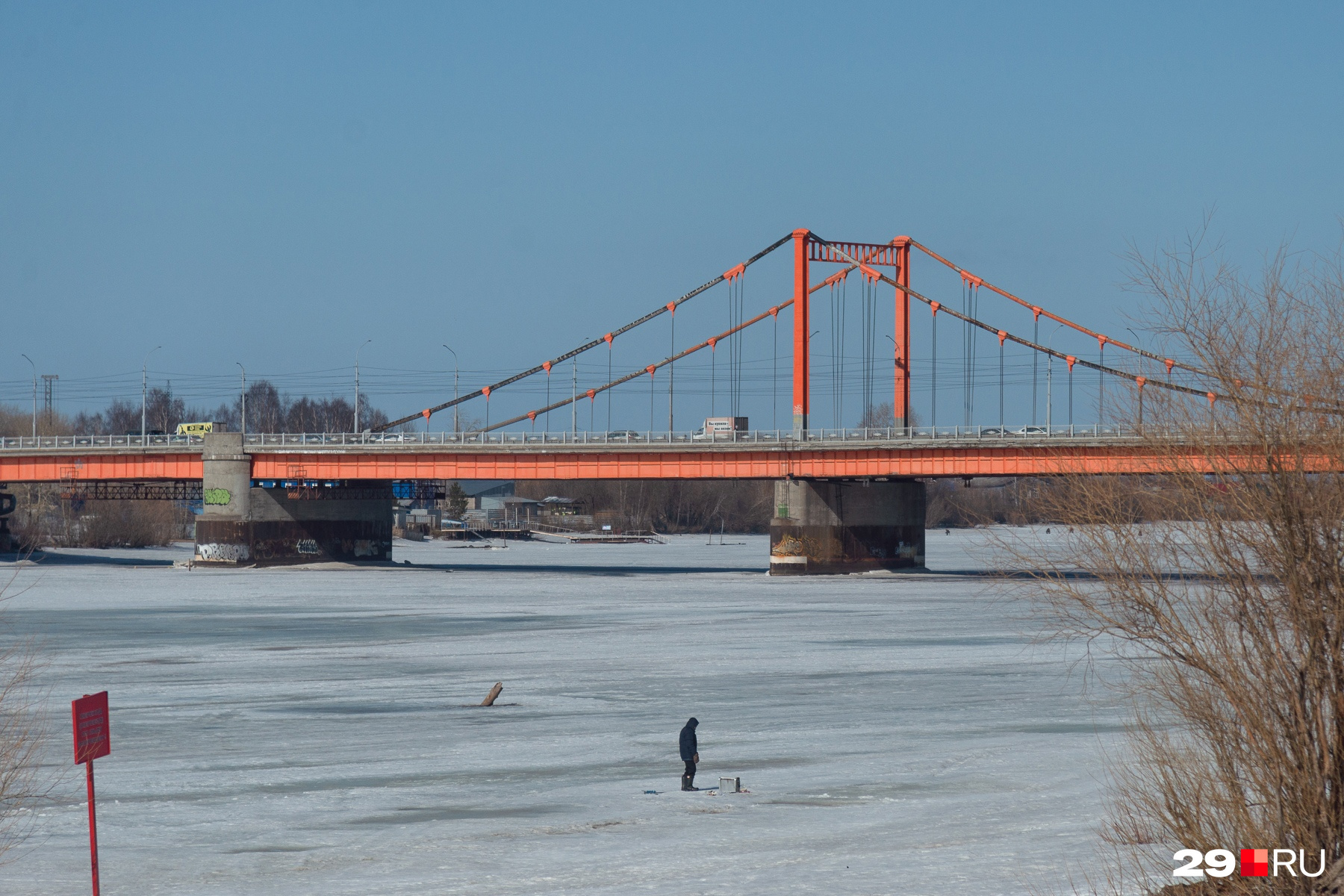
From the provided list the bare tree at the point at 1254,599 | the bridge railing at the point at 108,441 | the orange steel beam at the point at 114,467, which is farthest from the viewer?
the bridge railing at the point at 108,441

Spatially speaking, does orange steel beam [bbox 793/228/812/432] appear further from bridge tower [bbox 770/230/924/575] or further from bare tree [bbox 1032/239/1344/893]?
bare tree [bbox 1032/239/1344/893]

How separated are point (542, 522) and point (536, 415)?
3359 inches

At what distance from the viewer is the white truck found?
91688 millimetres

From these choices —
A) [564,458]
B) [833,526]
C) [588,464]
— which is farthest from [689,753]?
[564,458]

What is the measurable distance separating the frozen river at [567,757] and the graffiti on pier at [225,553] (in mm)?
42028

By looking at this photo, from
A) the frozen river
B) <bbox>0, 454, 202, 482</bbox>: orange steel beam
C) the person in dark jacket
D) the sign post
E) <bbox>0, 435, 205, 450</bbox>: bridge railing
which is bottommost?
the frozen river

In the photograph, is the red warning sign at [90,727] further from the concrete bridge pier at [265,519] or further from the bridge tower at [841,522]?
the concrete bridge pier at [265,519]

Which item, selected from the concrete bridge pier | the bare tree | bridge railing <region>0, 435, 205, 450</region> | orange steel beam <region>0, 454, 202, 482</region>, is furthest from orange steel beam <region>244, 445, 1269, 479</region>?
the bare tree

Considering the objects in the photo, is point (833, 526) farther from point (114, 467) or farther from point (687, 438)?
point (114, 467)

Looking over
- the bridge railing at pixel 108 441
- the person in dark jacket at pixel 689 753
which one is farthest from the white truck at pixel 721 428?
the person in dark jacket at pixel 689 753

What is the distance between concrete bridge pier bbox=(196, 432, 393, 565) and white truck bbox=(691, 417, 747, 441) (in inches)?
925

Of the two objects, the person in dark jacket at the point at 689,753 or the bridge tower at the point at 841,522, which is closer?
the person in dark jacket at the point at 689,753

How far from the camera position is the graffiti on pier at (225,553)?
9650cm

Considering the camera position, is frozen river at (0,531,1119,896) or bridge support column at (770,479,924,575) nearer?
frozen river at (0,531,1119,896)
